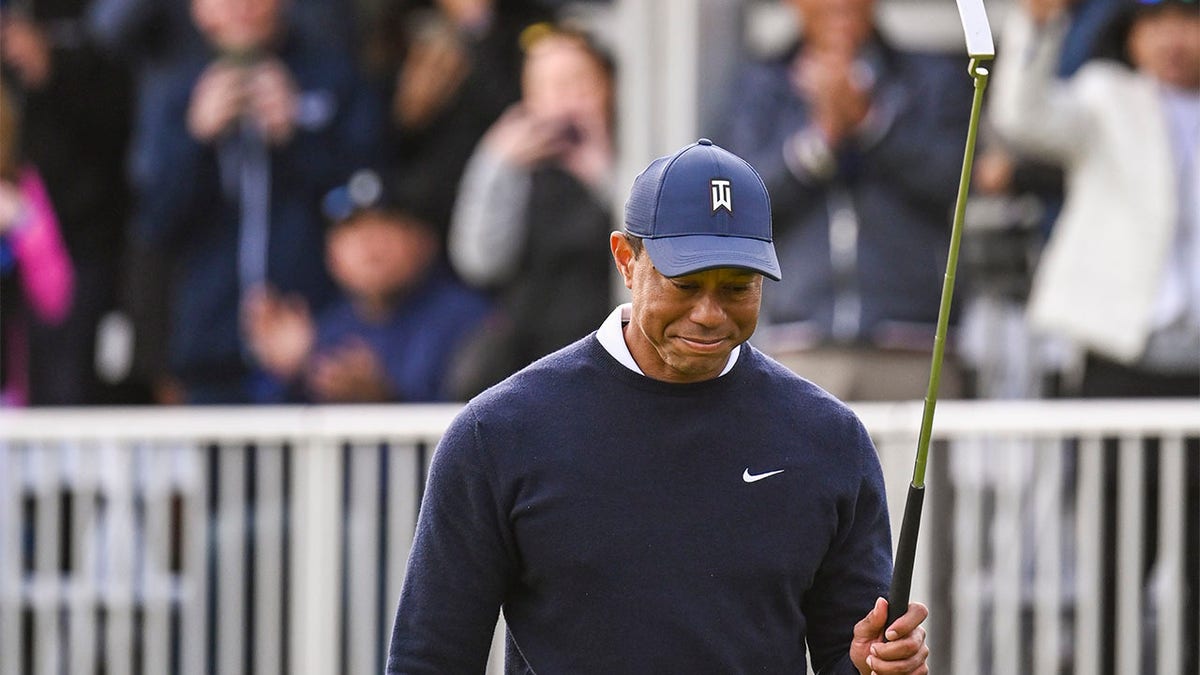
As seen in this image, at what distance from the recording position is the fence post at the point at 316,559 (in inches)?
255

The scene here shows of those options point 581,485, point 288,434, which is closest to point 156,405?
point 288,434

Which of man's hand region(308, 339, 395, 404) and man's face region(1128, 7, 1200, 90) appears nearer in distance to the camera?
man's face region(1128, 7, 1200, 90)

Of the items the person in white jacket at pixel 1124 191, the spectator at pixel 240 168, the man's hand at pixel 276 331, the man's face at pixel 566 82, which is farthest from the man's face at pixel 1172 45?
the man's hand at pixel 276 331

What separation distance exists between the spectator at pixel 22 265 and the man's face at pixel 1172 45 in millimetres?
3963

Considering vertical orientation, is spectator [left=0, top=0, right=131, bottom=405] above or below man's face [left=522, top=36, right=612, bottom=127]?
below

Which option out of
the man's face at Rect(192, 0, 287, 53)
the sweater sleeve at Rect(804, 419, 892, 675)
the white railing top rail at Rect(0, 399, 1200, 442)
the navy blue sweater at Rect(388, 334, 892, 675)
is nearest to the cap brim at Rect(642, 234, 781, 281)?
the navy blue sweater at Rect(388, 334, 892, 675)

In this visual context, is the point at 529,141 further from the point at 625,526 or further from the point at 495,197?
the point at 625,526

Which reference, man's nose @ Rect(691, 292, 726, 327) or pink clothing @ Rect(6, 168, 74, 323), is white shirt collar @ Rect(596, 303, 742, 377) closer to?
man's nose @ Rect(691, 292, 726, 327)

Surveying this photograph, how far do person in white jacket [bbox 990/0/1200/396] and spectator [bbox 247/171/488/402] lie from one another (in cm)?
199

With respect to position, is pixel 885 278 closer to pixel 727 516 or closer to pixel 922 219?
pixel 922 219

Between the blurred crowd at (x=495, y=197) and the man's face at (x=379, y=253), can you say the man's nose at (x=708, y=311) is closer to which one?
the blurred crowd at (x=495, y=197)

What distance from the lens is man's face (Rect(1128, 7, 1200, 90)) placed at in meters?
6.82

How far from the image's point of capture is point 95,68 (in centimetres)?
801

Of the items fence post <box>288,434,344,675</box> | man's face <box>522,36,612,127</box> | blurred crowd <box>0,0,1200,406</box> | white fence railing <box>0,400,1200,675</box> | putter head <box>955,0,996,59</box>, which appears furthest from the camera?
man's face <box>522,36,612,127</box>
